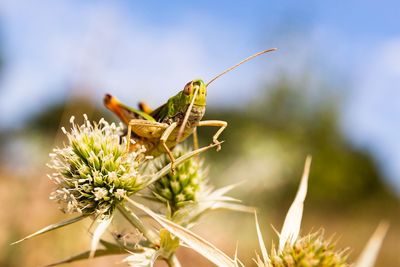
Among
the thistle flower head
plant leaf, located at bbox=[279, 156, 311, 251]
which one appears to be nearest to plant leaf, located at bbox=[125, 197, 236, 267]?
plant leaf, located at bbox=[279, 156, 311, 251]

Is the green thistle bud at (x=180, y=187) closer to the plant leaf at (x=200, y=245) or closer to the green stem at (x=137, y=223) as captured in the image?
the green stem at (x=137, y=223)

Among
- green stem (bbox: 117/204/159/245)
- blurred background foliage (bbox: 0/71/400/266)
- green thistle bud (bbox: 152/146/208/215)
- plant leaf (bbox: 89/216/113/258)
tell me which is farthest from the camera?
blurred background foliage (bbox: 0/71/400/266)

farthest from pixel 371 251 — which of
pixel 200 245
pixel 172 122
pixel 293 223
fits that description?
pixel 172 122

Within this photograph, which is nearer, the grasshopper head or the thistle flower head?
the thistle flower head

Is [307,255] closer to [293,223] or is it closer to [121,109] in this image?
[293,223]

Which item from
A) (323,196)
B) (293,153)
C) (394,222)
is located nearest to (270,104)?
(293,153)

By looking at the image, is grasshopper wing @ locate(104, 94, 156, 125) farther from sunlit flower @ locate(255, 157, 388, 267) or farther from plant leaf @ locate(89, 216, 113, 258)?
sunlit flower @ locate(255, 157, 388, 267)
